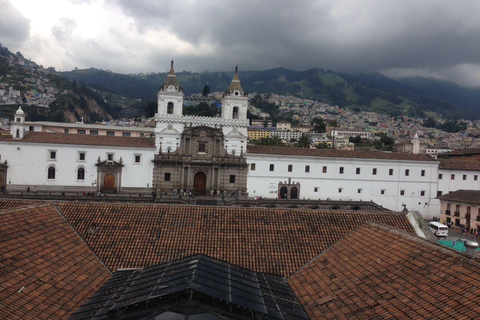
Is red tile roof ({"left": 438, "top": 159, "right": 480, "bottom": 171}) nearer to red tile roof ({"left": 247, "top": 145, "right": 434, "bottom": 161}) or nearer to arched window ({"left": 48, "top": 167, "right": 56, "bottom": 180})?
red tile roof ({"left": 247, "top": 145, "right": 434, "bottom": 161})

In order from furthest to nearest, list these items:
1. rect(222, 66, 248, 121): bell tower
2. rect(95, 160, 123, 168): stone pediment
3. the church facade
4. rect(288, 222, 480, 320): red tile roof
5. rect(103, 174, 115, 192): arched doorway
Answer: rect(222, 66, 248, 121): bell tower < the church facade < rect(103, 174, 115, 192): arched doorway < rect(95, 160, 123, 168): stone pediment < rect(288, 222, 480, 320): red tile roof

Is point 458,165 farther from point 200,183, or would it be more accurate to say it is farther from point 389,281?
point 389,281

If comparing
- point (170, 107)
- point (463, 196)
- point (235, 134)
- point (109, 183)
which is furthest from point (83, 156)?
point (463, 196)

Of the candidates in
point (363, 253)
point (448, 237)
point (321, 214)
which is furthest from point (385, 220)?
point (448, 237)

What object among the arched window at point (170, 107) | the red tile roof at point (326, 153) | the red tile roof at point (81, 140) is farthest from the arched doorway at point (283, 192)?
the arched window at point (170, 107)

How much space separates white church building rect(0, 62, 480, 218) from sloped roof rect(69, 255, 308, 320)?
93.1ft

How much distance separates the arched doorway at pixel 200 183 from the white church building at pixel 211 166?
11 centimetres

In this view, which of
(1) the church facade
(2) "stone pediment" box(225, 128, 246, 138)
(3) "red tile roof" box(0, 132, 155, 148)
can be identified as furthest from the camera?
(2) "stone pediment" box(225, 128, 246, 138)

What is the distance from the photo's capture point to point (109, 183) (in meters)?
36.3

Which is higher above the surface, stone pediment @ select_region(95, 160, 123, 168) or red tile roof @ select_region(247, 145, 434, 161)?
red tile roof @ select_region(247, 145, 434, 161)

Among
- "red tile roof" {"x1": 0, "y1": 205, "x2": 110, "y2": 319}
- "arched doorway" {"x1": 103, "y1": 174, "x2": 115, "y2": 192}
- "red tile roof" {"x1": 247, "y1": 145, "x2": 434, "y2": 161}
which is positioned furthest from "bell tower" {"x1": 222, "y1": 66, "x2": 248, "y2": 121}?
"red tile roof" {"x1": 0, "y1": 205, "x2": 110, "y2": 319}

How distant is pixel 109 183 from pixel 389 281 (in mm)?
→ 32467

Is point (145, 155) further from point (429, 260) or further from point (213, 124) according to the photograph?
point (429, 260)

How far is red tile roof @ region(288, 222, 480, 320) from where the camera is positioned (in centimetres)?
680
